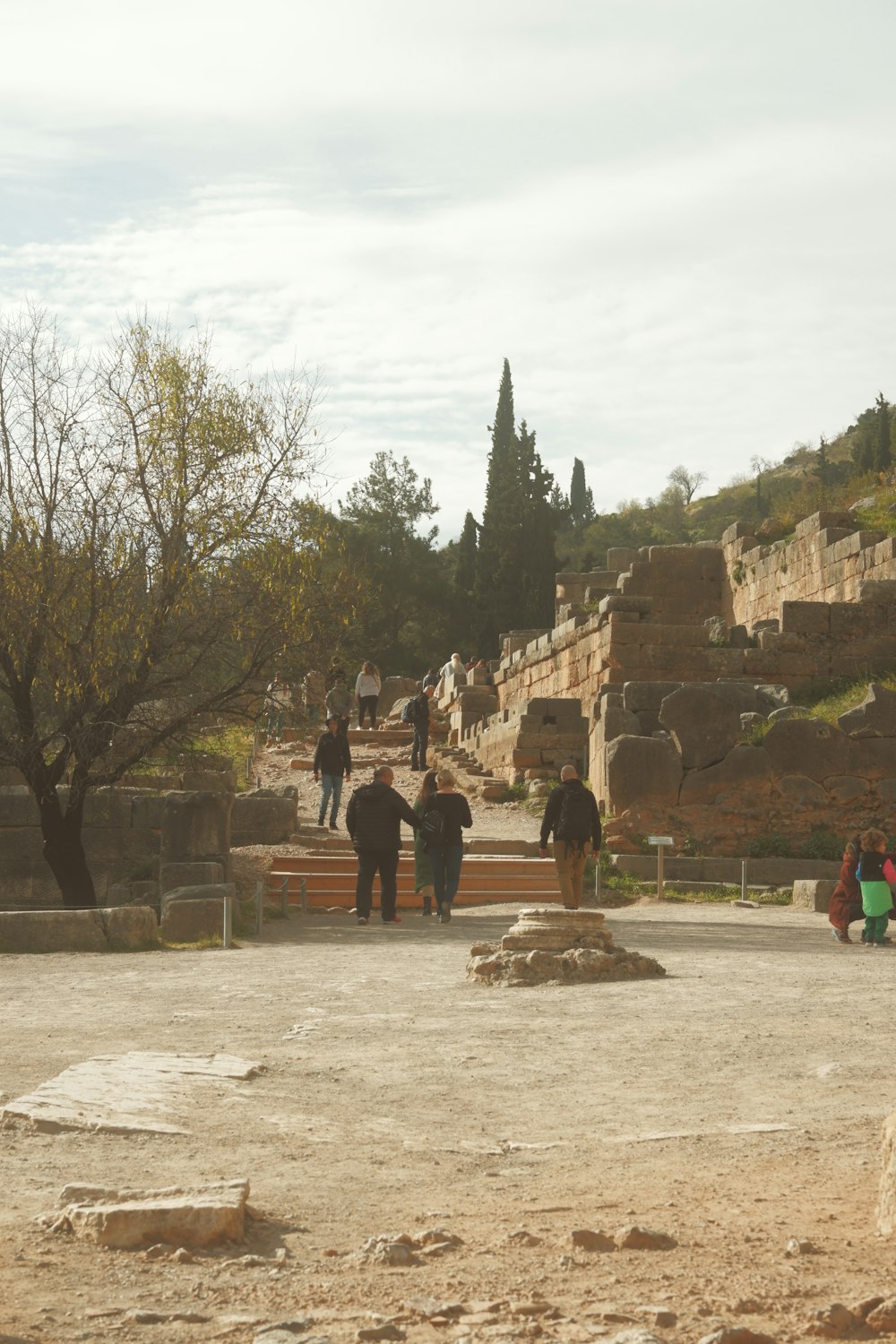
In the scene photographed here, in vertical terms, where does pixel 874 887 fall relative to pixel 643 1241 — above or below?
above

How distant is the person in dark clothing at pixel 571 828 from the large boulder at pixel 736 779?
466cm

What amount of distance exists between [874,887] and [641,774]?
20.4ft

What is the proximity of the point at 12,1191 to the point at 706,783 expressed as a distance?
1479 cm

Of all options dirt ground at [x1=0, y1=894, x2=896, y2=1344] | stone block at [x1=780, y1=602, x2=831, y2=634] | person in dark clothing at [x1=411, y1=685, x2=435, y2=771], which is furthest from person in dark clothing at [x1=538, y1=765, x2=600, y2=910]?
person in dark clothing at [x1=411, y1=685, x2=435, y2=771]

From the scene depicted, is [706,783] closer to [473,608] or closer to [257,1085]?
[257,1085]

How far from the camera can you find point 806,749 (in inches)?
755

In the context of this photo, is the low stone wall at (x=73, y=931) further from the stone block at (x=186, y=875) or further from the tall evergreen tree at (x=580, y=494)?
the tall evergreen tree at (x=580, y=494)

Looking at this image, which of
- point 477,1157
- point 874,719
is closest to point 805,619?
point 874,719

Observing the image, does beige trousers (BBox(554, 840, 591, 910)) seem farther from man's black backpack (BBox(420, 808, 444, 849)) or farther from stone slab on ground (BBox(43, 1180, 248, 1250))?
stone slab on ground (BBox(43, 1180, 248, 1250))

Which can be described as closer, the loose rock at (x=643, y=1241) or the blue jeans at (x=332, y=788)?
the loose rock at (x=643, y=1241)

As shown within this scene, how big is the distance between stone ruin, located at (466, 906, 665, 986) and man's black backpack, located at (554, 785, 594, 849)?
3.61 metres

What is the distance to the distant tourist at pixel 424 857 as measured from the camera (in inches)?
607

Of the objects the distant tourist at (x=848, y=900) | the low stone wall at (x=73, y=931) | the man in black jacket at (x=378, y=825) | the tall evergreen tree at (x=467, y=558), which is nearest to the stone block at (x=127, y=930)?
the low stone wall at (x=73, y=931)

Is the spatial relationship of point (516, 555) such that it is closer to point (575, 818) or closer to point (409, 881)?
point (409, 881)
